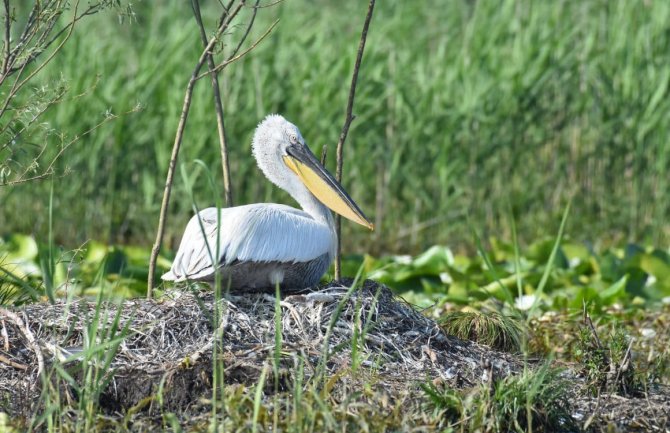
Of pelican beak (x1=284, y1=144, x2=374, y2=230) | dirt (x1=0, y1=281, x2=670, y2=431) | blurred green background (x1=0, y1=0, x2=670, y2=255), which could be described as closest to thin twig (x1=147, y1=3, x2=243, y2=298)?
dirt (x1=0, y1=281, x2=670, y2=431)

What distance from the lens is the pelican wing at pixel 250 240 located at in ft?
15.3

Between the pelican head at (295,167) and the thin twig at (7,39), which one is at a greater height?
the thin twig at (7,39)

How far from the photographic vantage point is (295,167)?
17.4 ft

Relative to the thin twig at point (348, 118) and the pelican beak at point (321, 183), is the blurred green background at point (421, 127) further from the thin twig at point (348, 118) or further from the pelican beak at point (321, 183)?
the pelican beak at point (321, 183)

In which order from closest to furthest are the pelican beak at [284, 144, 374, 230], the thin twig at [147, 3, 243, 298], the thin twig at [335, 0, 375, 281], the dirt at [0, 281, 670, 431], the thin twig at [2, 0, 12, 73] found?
the dirt at [0, 281, 670, 431] → the thin twig at [2, 0, 12, 73] → the thin twig at [147, 3, 243, 298] → the pelican beak at [284, 144, 374, 230] → the thin twig at [335, 0, 375, 281]

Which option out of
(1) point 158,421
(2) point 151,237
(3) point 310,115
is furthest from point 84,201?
(1) point 158,421

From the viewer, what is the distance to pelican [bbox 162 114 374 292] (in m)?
4.69

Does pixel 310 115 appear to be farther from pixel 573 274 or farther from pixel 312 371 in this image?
pixel 312 371

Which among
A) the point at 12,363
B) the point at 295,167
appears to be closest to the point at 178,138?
the point at 295,167

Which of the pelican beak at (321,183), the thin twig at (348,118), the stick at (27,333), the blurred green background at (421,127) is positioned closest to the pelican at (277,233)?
the pelican beak at (321,183)

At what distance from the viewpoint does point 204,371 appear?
4.21 m

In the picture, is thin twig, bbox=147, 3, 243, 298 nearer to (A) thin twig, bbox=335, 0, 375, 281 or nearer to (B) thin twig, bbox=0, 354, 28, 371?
(A) thin twig, bbox=335, 0, 375, 281

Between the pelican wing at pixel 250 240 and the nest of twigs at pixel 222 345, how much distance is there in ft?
0.53

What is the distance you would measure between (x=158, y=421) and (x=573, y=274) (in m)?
3.72
